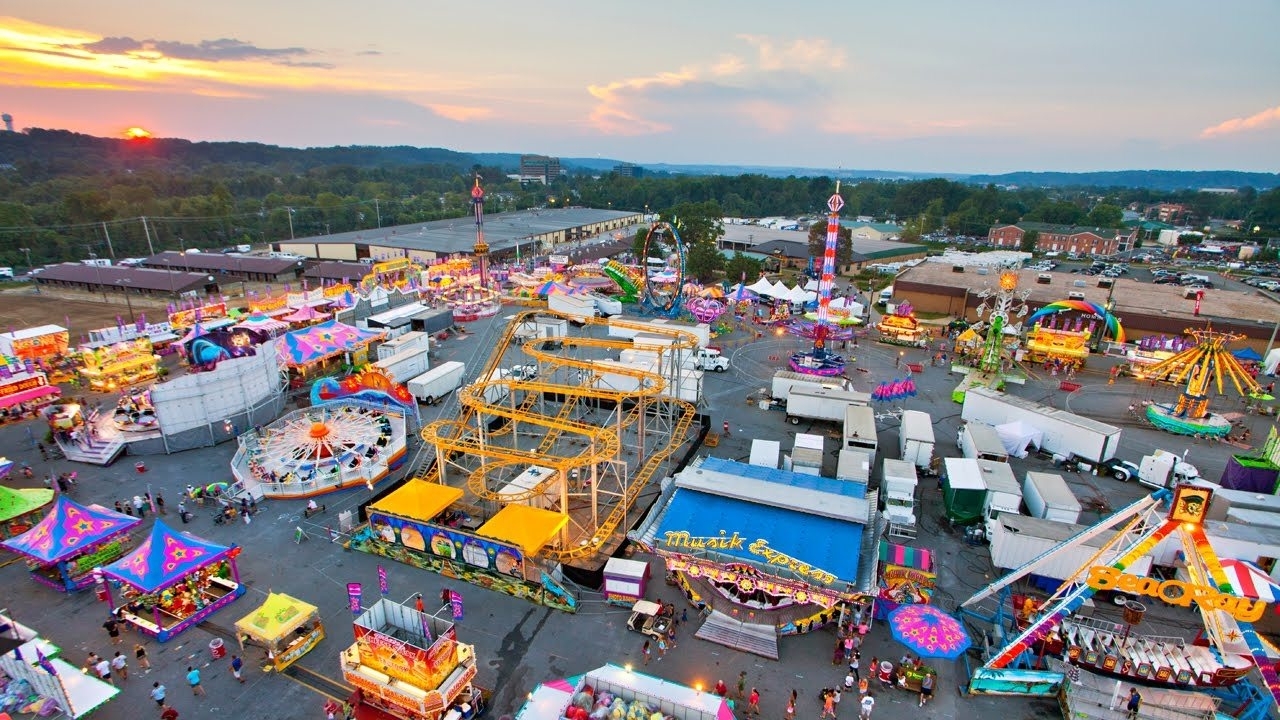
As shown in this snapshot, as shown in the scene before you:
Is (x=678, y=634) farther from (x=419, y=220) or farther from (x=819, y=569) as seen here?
(x=419, y=220)

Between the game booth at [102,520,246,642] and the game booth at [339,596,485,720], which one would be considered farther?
the game booth at [102,520,246,642]

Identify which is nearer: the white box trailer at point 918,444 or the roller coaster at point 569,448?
the roller coaster at point 569,448

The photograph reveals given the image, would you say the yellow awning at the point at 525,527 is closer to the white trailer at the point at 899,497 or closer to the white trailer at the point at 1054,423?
the white trailer at the point at 899,497

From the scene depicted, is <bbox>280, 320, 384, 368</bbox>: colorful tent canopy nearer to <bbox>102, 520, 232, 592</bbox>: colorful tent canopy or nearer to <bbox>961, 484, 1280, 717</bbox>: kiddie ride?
<bbox>102, 520, 232, 592</bbox>: colorful tent canopy

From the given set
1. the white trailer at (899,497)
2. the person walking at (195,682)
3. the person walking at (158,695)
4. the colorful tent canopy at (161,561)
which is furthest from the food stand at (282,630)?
the white trailer at (899,497)

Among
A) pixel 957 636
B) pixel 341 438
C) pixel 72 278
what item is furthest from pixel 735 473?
pixel 72 278

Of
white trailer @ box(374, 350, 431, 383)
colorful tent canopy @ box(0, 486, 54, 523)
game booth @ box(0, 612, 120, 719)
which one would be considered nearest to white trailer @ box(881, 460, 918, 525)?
game booth @ box(0, 612, 120, 719)

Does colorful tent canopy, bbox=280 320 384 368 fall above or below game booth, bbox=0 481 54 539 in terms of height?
above

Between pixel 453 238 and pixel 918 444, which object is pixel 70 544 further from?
pixel 453 238
